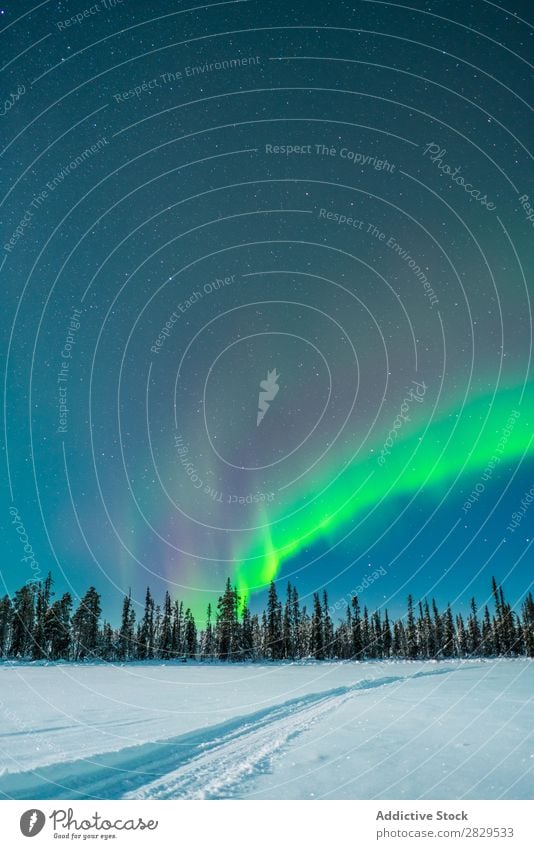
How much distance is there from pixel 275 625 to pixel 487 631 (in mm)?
66123

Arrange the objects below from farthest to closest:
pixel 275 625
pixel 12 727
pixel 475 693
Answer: pixel 275 625, pixel 475 693, pixel 12 727

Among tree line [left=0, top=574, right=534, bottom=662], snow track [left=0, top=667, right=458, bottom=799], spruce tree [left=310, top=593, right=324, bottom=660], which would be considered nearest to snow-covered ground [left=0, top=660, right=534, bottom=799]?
snow track [left=0, top=667, right=458, bottom=799]

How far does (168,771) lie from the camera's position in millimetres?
6914

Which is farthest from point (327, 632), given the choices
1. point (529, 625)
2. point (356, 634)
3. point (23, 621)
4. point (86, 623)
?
point (23, 621)

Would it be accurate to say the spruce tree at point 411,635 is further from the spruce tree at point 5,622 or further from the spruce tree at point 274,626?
the spruce tree at point 5,622

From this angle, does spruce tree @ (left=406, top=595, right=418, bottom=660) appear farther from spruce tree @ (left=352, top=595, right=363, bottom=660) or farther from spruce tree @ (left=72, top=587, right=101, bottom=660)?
spruce tree @ (left=72, top=587, right=101, bottom=660)

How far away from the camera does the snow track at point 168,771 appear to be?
6008 millimetres

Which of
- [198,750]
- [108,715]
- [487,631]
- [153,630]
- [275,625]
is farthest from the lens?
[487,631]

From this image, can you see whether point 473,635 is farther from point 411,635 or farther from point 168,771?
point 168,771

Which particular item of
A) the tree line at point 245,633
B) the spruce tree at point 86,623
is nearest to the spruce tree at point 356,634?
the tree line at point 245,633

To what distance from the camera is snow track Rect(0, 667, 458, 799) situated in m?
6.01
